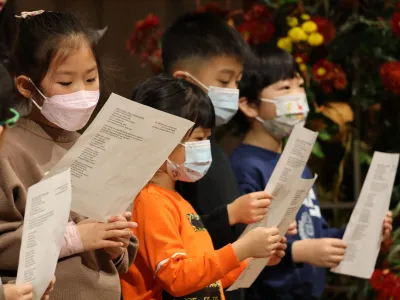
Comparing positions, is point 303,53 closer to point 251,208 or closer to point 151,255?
point 251,208

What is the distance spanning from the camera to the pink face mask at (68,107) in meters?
2.04

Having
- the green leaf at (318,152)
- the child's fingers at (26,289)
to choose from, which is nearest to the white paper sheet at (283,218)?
the child's fingers at (26,289)

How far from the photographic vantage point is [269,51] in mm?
3236

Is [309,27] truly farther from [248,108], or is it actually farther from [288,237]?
[288,237]

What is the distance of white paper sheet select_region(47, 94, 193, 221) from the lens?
6.20ft

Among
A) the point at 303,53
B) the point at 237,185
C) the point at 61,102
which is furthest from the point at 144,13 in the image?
the point at 61,102

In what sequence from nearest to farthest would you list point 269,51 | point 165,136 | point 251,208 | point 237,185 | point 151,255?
point 165,136, point 151,255, point 251,208, point 237,185, point 269,51

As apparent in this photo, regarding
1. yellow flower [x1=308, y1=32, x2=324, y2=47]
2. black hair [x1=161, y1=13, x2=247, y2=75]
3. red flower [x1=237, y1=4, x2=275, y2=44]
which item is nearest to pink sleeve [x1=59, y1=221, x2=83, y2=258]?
black hair [x1=161, y1=13, x2=247, y2=75]

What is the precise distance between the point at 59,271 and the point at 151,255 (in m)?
0.33

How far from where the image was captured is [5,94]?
5.36 ft

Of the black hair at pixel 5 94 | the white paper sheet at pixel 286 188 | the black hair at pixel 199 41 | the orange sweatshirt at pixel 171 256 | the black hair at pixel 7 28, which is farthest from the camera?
the black hair at pixel 199 41

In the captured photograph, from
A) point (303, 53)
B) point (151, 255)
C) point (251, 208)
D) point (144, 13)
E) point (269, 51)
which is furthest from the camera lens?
point (144, 13)

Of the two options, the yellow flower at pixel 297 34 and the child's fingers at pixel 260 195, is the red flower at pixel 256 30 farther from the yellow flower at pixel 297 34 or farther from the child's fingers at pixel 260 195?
the child's fingers at pixel 260 195

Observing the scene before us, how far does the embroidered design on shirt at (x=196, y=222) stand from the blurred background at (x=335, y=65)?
1224 millimetres
